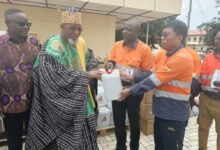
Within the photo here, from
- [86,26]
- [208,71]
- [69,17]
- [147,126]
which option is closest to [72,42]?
[69,17]

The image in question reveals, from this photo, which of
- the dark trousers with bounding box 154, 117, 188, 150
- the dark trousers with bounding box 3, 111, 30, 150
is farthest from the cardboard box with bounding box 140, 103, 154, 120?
the dark trousers with bounding box 3, 111, 30, 150

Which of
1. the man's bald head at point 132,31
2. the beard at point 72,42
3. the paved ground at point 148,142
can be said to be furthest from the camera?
the paved ground at point 148,142

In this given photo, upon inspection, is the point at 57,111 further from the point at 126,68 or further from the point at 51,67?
the point at 126,68

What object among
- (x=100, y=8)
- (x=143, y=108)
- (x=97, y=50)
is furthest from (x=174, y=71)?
(x=97, y=50)

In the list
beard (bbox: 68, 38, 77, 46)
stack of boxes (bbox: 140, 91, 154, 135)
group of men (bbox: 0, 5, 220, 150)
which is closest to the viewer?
group of men (bbox: 0, 5, 220, 150)

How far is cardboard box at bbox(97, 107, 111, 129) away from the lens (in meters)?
3.60

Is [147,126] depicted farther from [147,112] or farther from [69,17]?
[69,17]

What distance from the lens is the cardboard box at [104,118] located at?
11.8 feet

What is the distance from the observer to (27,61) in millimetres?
2117

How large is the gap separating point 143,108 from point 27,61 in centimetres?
229

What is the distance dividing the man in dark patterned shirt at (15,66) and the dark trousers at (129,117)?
3.93ft

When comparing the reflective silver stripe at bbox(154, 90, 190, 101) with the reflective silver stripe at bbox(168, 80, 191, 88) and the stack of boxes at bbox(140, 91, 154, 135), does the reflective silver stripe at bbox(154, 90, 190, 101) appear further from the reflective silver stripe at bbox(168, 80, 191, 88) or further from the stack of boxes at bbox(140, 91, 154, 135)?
the stack of boxes at bbox(140, 91, 154, 135)

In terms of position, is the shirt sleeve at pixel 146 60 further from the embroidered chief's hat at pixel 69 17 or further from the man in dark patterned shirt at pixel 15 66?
the man in dark patterned shirt at pixel 15 66

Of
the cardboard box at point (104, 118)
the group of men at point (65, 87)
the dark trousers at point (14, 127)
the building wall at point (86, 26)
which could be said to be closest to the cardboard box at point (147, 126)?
the cardboard box at point (104, 118)
